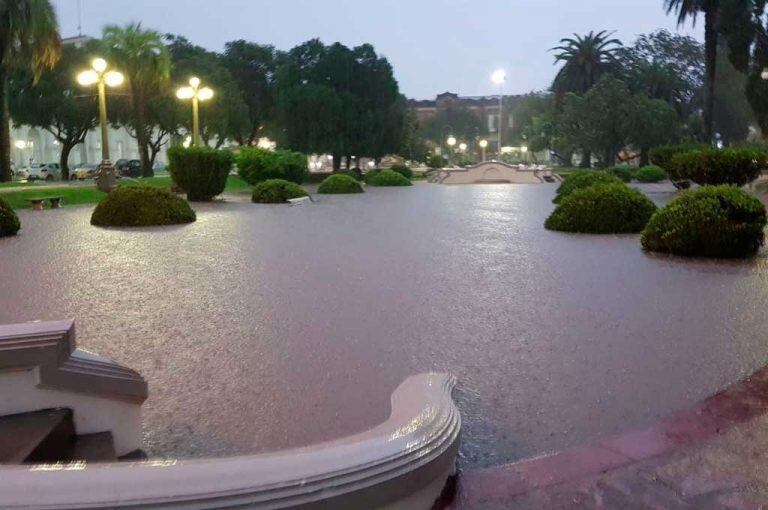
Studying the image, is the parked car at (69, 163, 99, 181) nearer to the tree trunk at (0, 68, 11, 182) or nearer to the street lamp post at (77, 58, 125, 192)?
the tree trunk at (0, 68, 11, 182)

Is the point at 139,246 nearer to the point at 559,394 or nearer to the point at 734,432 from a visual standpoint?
the point at 559,394

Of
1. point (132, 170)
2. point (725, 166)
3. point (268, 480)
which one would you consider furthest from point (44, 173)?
point (268, 480)

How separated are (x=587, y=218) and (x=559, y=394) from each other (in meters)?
9.43

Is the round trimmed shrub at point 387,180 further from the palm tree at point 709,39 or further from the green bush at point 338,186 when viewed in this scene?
the palm tree at point 709,39

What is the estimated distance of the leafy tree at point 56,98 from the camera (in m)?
45.3

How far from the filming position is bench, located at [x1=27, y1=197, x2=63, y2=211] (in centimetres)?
2001

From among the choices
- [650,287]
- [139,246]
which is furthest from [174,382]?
[139,246]

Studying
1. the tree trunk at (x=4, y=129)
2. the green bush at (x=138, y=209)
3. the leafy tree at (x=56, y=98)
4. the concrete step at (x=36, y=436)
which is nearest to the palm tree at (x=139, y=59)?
the leafy tree at (x=56, y=98)

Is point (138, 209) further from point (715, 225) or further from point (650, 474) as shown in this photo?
point (650, 474)

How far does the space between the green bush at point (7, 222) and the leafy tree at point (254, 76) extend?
150 ft

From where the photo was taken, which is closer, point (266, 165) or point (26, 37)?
point (26, 37)

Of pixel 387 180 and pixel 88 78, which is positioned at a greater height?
pixel 88 78

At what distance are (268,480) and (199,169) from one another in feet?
71.3

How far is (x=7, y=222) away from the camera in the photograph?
12.7 meters
